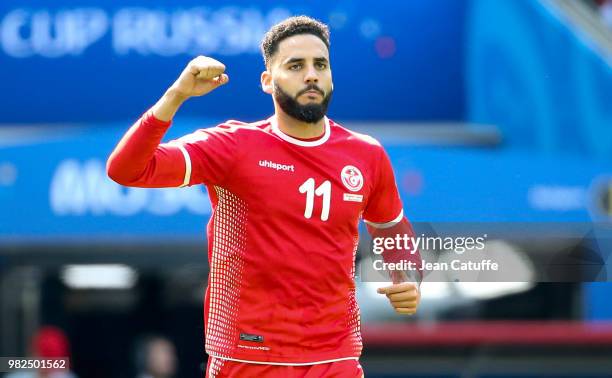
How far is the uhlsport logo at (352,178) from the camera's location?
4.59m

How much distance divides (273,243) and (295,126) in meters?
0.45

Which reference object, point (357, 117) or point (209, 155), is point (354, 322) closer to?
point (209, 155)

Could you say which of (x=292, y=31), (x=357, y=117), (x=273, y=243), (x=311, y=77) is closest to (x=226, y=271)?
(x=273, y=243)

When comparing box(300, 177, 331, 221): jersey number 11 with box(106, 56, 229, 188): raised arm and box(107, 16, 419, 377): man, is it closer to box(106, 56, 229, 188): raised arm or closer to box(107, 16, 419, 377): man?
box(107, 16, 419, 377): man

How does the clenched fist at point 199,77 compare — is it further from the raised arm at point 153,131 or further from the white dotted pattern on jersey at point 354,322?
the white dotted pattern on jersey at point 354,322

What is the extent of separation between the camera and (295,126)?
4.61m

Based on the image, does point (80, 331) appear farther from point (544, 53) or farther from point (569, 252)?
point (569, 252)

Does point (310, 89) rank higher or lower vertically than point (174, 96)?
higher

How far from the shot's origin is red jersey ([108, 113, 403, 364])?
175 inches

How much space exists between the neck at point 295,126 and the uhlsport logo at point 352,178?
6.8 inches

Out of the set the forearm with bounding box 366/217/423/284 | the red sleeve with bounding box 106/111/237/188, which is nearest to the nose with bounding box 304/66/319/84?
the red sleeve with bounding box 106/111/237/188

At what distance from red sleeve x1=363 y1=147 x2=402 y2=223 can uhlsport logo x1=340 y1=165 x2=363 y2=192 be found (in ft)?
0.43

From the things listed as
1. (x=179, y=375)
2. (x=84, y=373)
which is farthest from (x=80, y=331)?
(x=179, y=375)

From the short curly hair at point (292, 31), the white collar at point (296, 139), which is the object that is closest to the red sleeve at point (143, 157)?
the white collar at point (296, 139)
